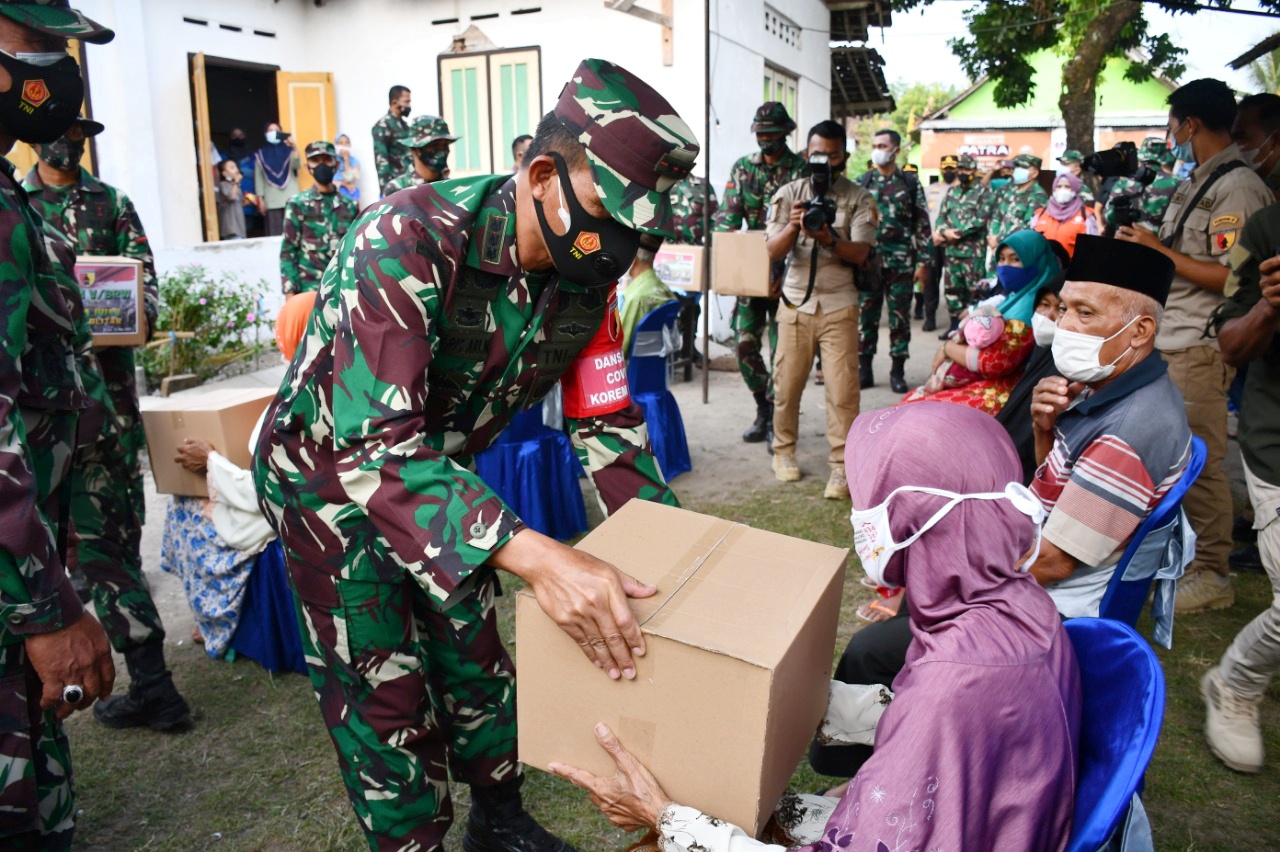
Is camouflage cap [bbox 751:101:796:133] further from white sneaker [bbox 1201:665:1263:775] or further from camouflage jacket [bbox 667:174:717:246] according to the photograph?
white sneaker [bbox 1201:665:1263:775]

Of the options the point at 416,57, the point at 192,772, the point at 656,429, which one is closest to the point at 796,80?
the point at 416,57

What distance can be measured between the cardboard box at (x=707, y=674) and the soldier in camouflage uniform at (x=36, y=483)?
97 cm

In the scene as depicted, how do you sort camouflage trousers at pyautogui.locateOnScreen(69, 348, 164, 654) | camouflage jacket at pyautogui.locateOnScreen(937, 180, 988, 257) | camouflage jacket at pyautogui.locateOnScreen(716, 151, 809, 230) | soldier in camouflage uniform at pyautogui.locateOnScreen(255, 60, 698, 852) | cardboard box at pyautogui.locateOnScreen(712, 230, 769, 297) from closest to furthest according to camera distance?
soldier in camouflage uniform at pyautogui.locateOnScreen(255, 60, 698, 852), camouflage trousers at pyautogui.locateOnScreen(69, 348, 164, 654), cardboard box at pyautogui.locateOnScreen(712, 230, 769, 297), camouflage jacket at pyautogui.locateOnScreen(716, 151, 809, 230), camouflage jacket at pyautogui.locateOnScreen(937, 180, 988, 257)

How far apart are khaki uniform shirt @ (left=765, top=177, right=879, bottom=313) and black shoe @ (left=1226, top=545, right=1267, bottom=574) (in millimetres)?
2353

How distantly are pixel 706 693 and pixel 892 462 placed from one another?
48 cm

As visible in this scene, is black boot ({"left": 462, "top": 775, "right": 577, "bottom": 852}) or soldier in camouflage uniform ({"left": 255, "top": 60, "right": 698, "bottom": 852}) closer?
soldier in camouflage uniform ({"left": 255, "top": 60, "right": 698, "bottom": 852})

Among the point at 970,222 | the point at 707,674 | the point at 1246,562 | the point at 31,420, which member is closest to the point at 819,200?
the point at 1246,562

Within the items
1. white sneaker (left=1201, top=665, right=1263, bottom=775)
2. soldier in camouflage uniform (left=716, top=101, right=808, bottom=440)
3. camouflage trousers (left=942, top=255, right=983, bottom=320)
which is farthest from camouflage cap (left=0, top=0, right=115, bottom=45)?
camouflage trousers (left=942, top=255, right=983, bottom=320)

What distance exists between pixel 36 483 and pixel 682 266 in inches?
222

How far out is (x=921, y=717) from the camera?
1.30 metres

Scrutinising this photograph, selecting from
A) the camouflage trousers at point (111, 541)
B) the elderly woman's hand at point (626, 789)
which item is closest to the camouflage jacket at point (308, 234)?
the camouflage trousers at point (111, 541)

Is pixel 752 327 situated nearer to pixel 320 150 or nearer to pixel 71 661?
pixel 320 150

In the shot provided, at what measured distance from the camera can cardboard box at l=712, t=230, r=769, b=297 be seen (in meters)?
5.75

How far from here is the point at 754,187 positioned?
624 cm
